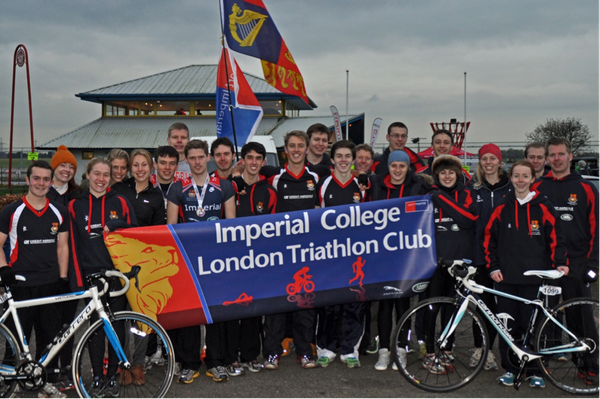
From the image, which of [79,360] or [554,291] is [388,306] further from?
[79,360]

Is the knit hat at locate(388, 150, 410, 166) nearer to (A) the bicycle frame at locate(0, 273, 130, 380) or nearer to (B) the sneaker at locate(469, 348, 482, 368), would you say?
(B) the sneaker at locate(469, 348, 482, 368)

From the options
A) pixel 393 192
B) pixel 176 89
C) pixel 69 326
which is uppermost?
pixel 176 89

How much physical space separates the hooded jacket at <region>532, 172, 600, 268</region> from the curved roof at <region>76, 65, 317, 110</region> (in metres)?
26.9

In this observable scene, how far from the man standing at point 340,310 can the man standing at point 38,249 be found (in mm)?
2518

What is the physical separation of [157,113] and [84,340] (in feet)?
104

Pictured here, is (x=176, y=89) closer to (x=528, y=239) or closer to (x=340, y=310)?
(x=340, y=310)

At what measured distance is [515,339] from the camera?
15.0ft

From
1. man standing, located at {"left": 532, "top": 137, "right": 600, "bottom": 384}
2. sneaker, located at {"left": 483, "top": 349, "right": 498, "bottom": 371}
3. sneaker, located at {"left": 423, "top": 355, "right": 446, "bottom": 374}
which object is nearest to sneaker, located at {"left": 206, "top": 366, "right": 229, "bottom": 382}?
sneaker, located at {"left": 423, "top": 355, "right": 446, "bottom": 374}

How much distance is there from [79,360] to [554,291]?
406 cm

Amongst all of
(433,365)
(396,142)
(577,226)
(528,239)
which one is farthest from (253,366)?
(396,142)

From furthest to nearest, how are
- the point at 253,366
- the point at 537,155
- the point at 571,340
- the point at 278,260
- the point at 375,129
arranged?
the point at 375,129, the point at 537,155, the point at 253,366, the point at 278,260, the point at 571,340

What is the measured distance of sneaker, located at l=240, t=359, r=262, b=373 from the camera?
4.91 m

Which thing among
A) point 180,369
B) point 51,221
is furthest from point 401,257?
point 51,221

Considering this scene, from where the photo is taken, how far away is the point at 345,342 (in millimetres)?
5117
